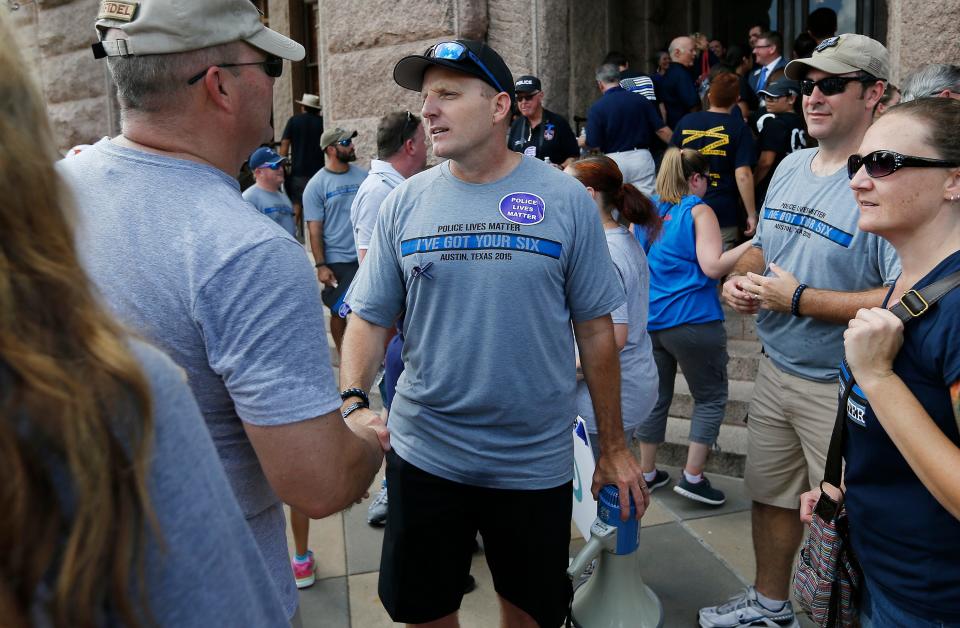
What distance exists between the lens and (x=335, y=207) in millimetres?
6461

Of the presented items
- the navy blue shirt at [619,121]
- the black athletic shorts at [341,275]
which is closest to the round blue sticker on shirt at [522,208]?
the navy blue shirt at [619,121]

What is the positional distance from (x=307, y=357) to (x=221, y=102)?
54cm

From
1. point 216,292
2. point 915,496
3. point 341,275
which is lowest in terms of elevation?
point 341,275

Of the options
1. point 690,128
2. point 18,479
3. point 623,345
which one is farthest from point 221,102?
point 690,128

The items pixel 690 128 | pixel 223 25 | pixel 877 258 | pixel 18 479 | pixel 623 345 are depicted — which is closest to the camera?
pixel 18 479

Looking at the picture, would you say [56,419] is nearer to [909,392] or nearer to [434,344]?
[909,392]

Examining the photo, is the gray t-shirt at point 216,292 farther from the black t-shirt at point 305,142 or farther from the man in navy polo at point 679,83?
the black t-shirt at point 305,142

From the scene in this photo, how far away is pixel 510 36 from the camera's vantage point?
613 cm

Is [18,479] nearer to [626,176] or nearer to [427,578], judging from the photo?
[427,578]

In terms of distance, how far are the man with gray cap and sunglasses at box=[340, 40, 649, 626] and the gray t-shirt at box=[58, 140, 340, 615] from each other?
2.86 feet

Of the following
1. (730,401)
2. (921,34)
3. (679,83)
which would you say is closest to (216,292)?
(730,401)

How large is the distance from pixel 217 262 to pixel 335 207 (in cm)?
523

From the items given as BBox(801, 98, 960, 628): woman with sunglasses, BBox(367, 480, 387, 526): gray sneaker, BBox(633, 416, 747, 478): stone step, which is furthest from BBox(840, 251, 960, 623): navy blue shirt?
BBox(633, 416, 747, 478): stone step

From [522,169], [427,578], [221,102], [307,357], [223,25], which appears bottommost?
[427,578]
